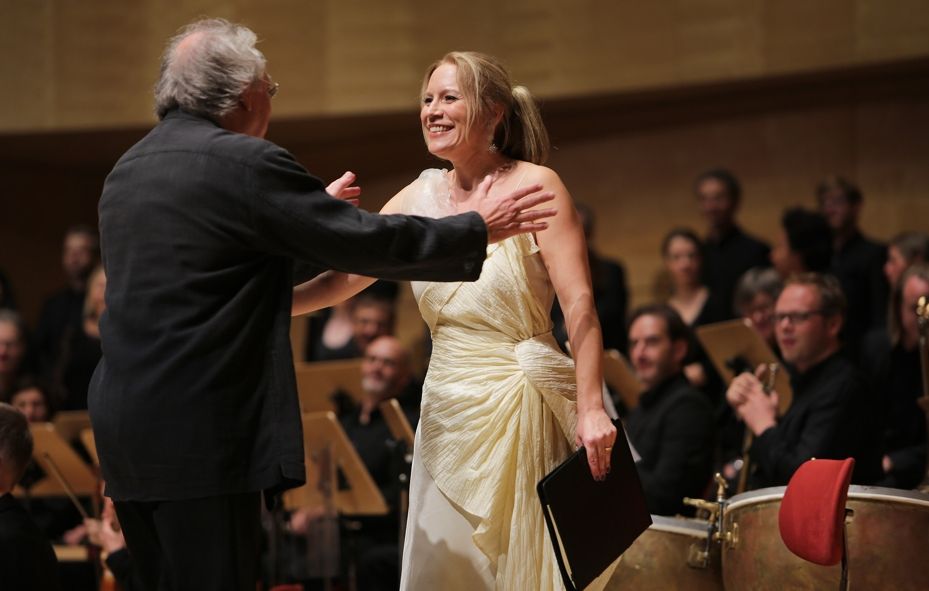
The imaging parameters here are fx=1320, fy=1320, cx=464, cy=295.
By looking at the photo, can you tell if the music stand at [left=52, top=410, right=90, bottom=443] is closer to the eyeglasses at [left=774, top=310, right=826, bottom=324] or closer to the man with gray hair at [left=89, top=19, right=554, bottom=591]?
the eyeglasses at [left=774, top=310, right=826, bottom=324]

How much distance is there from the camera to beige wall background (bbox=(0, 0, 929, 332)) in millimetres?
7000

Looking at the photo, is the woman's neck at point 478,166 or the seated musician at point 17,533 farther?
the seated musician at point 17,533

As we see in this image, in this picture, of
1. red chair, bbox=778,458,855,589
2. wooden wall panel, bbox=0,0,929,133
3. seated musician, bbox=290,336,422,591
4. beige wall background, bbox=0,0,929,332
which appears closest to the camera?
red chair, bbox=778,458,855,589

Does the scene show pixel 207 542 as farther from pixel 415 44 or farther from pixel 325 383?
pixel 415 44

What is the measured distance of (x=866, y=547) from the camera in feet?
11.4

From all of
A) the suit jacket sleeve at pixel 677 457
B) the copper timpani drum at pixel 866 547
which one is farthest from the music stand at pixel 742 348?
the copper timpani drum at pixel 866 547

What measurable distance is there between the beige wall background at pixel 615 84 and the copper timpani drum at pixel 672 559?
3.63 m

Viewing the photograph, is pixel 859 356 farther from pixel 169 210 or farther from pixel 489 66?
pixel 169 210

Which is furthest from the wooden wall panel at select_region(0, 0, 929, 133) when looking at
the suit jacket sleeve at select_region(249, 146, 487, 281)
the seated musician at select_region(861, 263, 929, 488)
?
the suit jacket sleeve at select_region(249, 146, 487, 281)

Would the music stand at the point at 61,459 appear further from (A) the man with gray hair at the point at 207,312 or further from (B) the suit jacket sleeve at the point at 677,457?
(A) the man with gray hair at the point at 207,312

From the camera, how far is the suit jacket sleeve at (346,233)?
2.48 m

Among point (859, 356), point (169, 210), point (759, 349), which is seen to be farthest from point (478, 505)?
point (859, 356)

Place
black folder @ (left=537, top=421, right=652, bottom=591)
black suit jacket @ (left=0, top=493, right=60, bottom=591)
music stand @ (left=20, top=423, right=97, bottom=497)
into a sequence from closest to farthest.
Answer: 1. black folder @ (left=537, top=421, right=652, bottom=591)
2. black suit jacket @ (left=0, top=493, right=60, bottom=591)
3. music stand @ (left=20, top=423, right=97, bottom=497)

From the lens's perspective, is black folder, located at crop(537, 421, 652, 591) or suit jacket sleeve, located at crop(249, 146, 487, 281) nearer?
suit jacket sleeve, located at crop(249, 146, 487, 281)
